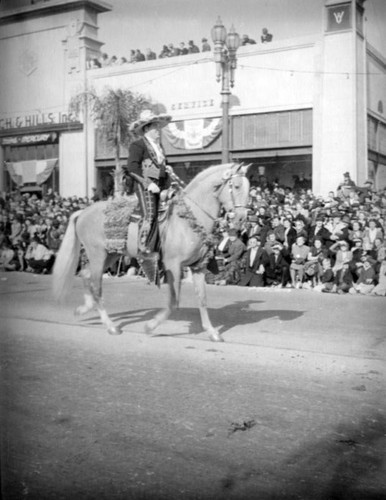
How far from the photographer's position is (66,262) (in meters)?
5.23

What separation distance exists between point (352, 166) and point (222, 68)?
3.27ft

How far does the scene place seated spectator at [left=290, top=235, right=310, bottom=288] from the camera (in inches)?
343

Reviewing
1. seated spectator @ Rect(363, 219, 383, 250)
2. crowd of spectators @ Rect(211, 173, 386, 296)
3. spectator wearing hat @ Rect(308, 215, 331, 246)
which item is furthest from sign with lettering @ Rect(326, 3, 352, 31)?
spectator wearing hat @ Rect(308, 215, 331, 246)

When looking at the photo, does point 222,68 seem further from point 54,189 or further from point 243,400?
point 243,400

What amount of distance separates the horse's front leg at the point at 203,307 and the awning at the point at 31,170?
6.59 ft

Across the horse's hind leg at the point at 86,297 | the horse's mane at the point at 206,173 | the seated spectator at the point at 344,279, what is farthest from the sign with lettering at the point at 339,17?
the seated spectator at the point at 344,279

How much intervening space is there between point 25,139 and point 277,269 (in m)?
7.08

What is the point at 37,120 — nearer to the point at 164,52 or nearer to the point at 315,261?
the point at 164,52

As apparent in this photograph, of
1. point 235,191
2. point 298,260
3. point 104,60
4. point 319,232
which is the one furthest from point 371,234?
point 104,60

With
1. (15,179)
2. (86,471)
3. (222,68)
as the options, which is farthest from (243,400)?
(222,68)

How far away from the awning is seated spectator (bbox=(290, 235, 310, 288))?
5.69 m

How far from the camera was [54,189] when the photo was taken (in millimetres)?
3686

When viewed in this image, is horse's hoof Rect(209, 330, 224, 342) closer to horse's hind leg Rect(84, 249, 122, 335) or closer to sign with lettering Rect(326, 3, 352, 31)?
horse's hind leg Rect(84, 249, 122, 335)

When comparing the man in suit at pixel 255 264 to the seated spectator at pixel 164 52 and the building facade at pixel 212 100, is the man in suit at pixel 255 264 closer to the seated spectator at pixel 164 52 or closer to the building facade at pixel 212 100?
the building facade at pixel 212 100
